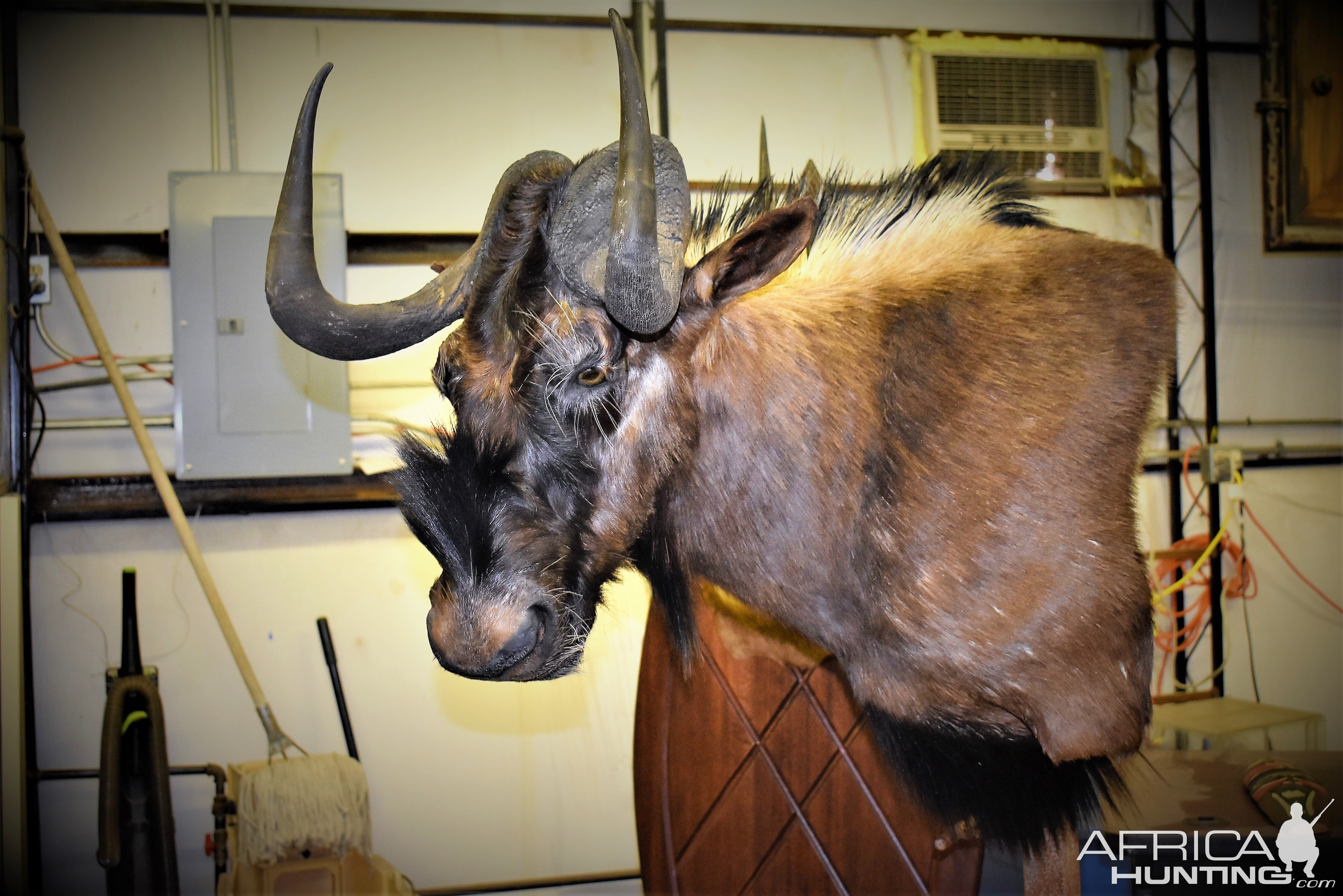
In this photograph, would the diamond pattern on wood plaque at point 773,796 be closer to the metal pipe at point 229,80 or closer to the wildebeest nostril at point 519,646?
the wildebeest nostril at point 519,646

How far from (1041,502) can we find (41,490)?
2.97m

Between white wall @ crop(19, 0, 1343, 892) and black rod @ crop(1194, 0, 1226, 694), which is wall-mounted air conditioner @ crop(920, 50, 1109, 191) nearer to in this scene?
white wall @ crop(19, 0, 1343, 892)

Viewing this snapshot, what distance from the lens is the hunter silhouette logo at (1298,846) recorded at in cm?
147


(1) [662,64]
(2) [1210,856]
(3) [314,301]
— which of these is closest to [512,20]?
(1) [662,64]

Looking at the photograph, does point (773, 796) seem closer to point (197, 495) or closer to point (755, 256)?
point (755, 256)

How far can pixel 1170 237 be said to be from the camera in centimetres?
312

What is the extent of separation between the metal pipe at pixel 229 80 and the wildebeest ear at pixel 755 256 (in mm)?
2118

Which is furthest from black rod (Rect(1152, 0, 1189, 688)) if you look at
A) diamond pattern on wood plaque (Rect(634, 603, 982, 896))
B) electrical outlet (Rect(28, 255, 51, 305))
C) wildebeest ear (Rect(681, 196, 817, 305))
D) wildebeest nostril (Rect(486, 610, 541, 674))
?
electrical outlet (Rect(28, 255, 51, 305))

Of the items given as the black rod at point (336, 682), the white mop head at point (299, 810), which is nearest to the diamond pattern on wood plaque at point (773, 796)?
the white mop head at point (299, 810)

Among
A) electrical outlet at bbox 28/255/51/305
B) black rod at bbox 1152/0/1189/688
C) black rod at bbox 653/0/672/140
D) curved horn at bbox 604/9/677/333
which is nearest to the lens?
curved horn at bbox 604/9/677/333

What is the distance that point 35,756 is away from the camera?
2.60 m

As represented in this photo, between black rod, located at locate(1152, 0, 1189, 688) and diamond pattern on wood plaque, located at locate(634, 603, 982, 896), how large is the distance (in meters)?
2.20

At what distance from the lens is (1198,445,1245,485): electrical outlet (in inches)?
118

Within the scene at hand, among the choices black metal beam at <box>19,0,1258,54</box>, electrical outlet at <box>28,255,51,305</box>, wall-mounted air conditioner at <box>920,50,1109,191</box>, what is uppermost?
black metal beam at <box>19,0,1258,54</box>
